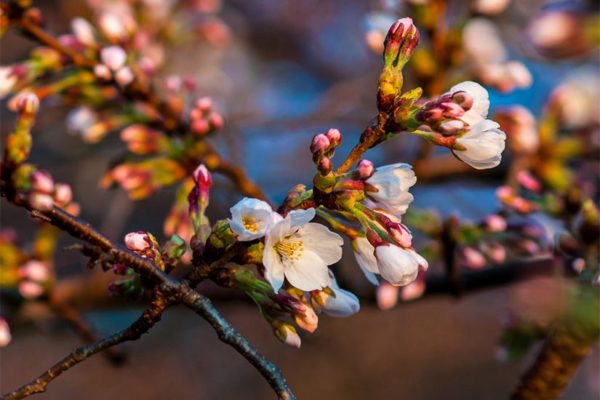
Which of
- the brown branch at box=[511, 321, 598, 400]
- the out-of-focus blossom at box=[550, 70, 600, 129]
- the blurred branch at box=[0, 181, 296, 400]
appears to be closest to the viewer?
the blurred branch at box=[0, 181, 296, 400]

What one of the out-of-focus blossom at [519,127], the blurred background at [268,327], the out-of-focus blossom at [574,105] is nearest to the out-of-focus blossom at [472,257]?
the out-of-focus blossom at [519,127]

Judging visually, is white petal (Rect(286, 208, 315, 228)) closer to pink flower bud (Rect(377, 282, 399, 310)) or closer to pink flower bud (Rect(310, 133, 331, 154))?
pink flower bud (Rect(310, 133, 331, 154))

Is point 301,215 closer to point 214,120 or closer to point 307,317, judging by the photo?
point 307,317

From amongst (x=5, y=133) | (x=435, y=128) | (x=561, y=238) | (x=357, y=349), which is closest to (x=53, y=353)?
(x=357, y=349)

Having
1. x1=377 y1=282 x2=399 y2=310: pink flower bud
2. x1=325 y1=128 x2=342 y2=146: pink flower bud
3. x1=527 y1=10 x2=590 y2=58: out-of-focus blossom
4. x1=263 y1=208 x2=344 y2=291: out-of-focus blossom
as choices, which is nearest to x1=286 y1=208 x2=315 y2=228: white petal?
x1=263 y1=208 x2=344 y2=291: out-of-focus blossom

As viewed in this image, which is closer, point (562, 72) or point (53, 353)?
point (562, 72)

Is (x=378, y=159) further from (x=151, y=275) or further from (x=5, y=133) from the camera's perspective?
(x=151, y=275)
